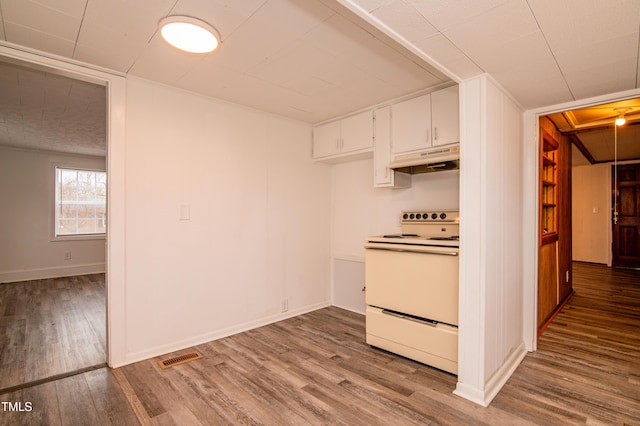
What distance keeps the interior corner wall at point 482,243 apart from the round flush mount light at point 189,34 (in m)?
1.70

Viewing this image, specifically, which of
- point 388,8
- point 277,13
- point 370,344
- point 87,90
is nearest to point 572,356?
point 370,344

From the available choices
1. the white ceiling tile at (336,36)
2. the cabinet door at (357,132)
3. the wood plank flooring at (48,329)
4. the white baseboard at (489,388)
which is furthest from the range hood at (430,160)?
the wood plank flooring at (48,329)

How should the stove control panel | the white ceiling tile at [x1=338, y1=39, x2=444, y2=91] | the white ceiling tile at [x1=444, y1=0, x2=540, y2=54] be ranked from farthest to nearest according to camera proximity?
1. the stove control panel
2. the white ceiling tile at [x1=338, y1=39, x2=444, y2=91]
3. the white ceiling tile at [x1=444, y1=0, x2=540, y2=54]

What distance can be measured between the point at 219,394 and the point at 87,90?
3072mm

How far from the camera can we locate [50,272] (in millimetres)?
6031

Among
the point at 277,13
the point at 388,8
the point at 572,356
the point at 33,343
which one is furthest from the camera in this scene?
the point at 33,343

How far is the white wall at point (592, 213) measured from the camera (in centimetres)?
694

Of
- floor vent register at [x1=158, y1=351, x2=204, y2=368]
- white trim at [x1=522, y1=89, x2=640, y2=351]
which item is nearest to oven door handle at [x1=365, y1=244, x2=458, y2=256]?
white trim at [x1=522, y1=89, x2=640, y2=351]

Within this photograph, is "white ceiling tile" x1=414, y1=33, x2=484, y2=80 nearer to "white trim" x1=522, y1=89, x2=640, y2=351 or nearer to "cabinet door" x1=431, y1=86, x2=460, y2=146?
"cabinet door" x1=431, y1=86, x2=460, y2=146

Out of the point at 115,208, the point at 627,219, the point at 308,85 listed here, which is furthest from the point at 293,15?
the point at 627,219

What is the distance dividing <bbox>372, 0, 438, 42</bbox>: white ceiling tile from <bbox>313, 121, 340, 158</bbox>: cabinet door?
2.09 m

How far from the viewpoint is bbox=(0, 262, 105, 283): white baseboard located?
559 centimetres

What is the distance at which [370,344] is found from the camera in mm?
2898

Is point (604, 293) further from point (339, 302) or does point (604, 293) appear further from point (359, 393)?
point (359, 393)
